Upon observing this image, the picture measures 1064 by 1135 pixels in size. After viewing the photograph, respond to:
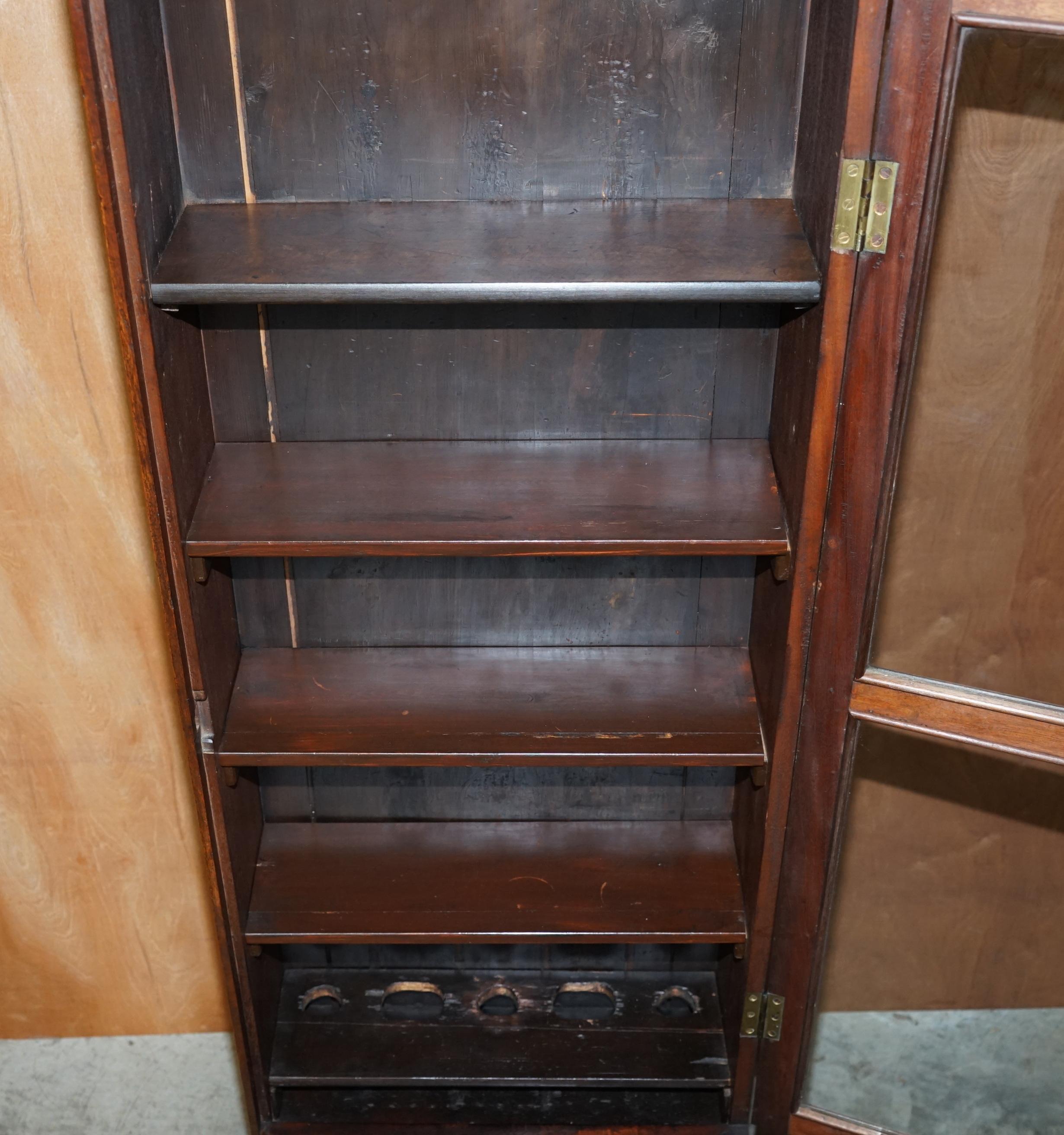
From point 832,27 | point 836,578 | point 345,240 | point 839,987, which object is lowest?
point 839,987

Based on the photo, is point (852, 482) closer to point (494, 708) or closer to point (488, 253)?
point (488, 253)

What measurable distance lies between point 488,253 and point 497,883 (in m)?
1.06

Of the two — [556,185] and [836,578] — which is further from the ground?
[556,185]

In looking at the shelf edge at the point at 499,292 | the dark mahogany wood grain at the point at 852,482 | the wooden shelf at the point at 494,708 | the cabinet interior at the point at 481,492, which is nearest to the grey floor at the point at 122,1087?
the cabinet interior at the point at 481,492

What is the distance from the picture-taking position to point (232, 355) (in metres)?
1.68

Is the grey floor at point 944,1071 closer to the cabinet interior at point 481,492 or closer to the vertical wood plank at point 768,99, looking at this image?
the cabinet interior at point 481,492


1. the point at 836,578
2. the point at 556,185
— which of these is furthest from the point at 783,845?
the point at 556,185

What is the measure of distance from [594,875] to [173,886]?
840 millimetres

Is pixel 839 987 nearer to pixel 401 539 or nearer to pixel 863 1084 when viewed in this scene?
pixel 863 1084

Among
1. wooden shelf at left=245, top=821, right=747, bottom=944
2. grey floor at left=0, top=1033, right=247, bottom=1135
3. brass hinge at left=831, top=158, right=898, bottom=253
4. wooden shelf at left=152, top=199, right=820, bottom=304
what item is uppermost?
brass hinge at left=831, top=158, right=898, bottom=253

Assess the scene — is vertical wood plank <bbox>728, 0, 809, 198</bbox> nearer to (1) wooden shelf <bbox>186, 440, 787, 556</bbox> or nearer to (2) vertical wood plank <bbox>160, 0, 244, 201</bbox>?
(1) wooden shelf <bbox>186, 440, 787, 556</bbox>

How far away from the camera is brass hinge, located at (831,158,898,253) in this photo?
1274 millimetres

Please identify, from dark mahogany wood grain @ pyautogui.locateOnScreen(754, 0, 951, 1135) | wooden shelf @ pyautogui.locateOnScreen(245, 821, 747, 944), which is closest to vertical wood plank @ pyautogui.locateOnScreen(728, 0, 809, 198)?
dark mahogany wood grain @ pyautogui.locateOnScreen(754, 0, 951, 1135)

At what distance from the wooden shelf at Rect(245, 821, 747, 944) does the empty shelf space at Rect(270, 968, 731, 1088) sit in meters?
0.33
